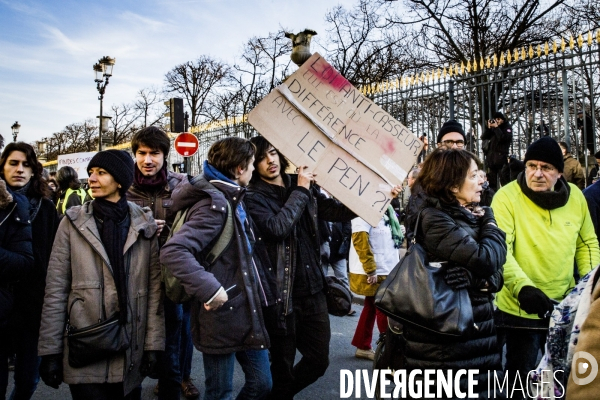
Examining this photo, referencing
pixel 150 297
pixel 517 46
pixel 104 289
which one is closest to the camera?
pixel 104 289

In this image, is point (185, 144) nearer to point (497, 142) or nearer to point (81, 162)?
point (81, 162)

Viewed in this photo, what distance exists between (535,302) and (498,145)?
489cm

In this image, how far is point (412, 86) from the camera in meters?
10.5

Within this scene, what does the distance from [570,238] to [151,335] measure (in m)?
2.54

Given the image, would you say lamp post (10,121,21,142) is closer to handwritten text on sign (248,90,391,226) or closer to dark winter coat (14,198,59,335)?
dark winter coat (14,198,59,335)

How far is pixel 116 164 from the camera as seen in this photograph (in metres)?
2.89

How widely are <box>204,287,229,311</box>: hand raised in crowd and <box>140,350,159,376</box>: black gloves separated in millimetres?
508

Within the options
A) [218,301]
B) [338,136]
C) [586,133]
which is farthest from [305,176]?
[586,133]

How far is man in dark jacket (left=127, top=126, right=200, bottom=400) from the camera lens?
11.5 ft

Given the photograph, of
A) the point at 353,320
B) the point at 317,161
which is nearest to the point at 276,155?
the point at 317,161

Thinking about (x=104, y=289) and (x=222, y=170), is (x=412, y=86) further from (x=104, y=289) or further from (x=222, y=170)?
(x=104, y=289)

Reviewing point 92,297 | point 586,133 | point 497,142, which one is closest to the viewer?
point 92,297

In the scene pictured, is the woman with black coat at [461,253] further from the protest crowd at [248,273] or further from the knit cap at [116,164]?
the knit cap at [116,164]

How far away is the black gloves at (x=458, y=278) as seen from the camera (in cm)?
245
